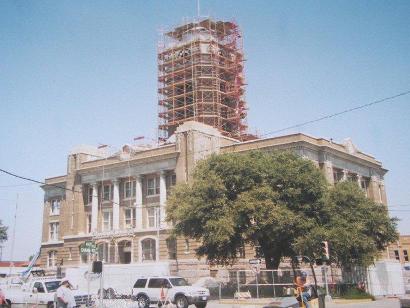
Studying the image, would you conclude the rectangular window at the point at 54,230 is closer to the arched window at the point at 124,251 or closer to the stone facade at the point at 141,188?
the stone facade at the point at 141,188

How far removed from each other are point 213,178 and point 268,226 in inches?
222

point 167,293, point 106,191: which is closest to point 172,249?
point 106,191

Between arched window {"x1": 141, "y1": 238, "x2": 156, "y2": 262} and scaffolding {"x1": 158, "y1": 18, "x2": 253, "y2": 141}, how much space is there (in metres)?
21.7

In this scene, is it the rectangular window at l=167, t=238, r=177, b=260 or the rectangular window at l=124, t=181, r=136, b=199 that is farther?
the rectangular window at l=124, t=181, r=136, b=199

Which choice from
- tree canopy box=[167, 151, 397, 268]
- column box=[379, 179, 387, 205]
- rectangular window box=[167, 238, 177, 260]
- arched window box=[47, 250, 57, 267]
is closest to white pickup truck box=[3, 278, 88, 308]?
tree canopy box=[167, 151, 397, 268]

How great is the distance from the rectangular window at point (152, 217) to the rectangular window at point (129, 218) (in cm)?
243

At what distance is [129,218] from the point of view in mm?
62938

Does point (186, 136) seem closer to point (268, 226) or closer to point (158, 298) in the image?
point (268, 226)

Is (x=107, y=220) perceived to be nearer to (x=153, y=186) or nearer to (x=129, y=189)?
(x=129, y=189)

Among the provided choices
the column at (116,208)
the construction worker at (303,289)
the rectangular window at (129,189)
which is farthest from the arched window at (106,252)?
the construction worker at (303,289)

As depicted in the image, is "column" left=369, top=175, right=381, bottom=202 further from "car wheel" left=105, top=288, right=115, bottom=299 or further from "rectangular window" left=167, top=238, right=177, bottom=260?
"car wheel" left=105, top=288, right=115, bottom=299

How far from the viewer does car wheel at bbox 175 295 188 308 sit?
28792 millimetres

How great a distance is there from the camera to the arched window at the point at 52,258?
7000cm

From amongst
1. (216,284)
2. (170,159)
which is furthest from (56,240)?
(216,284)
